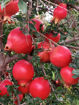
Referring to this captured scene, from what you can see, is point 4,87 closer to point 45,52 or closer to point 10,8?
point 45,52

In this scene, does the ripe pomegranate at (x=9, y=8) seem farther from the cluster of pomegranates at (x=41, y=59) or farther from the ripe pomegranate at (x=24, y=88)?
the ripe pomegranate at (x=24, y=88)

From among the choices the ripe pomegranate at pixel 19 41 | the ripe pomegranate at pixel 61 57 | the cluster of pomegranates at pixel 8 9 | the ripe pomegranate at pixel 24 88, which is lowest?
the ripe pomegranate at pixel 24 88

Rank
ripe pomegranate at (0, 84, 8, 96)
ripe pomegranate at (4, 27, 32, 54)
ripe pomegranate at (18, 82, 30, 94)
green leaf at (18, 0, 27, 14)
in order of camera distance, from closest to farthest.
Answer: green leaf at (18, 0, 27, 14) < ripe pomegranate at (4, 27, 32, 54) < ripe pomegranate at (18, 82, 30, 94) < ripe pomegranate at (0, 84, 8, 96)

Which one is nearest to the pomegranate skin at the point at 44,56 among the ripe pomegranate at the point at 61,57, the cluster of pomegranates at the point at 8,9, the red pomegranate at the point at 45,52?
the red pomegranate at the point at 45,52

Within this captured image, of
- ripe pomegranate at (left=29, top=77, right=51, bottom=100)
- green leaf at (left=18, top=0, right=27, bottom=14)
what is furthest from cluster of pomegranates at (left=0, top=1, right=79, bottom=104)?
green leaf at (left=18, top=0, right=27, bottom=14)

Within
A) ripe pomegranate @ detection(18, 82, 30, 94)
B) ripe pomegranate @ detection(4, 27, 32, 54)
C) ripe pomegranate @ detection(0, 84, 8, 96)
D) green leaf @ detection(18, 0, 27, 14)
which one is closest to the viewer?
green leaf @ detection(18, 0, 27, 14)

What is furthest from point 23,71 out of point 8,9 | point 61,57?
point 8,9

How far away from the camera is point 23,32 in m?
0.90

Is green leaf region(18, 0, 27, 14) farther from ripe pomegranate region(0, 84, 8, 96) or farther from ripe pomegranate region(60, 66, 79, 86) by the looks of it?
ripe pomegranate region(0, 84, 8, 96)

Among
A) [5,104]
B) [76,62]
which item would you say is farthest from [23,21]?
[5,104]

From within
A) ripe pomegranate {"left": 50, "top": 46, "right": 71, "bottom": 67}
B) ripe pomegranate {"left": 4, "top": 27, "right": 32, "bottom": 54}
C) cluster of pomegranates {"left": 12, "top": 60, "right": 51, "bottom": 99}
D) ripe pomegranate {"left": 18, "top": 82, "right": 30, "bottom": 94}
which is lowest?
ripe pomegranate {"left": 18, "top": 82, "right": 30, "bottom": 94}

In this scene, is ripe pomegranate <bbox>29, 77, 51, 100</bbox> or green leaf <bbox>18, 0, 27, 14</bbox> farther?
ripe pomegranate <bbox>29, 77, 51, 100</bbox>

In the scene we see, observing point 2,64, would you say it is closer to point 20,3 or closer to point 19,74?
point 19,74

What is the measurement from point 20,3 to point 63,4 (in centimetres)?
48
